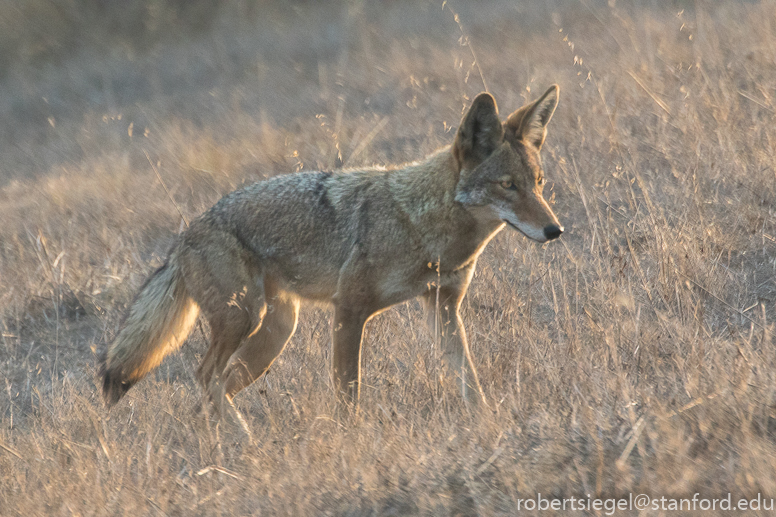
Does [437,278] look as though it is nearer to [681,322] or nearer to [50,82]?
[681,322]

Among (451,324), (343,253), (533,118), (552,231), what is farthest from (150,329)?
(533,118)

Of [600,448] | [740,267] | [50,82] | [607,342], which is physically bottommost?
[50,82]

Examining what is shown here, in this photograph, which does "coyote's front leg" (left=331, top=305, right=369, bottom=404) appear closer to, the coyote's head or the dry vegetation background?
the dry vegetation background

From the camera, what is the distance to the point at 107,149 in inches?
462

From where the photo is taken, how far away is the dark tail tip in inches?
167

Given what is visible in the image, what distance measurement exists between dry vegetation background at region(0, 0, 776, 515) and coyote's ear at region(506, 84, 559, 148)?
3.00 feet

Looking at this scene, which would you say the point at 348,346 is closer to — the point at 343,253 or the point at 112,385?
the point at 343,253

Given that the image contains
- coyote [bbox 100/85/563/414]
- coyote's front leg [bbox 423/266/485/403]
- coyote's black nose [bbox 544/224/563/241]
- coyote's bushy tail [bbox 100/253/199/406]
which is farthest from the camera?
coyote's bushy tail [bbox 100/253/199/406]

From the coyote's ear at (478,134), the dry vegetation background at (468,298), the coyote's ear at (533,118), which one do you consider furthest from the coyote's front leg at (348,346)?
the coyote's ear at (533,118)

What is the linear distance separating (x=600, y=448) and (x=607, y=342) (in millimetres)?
1294

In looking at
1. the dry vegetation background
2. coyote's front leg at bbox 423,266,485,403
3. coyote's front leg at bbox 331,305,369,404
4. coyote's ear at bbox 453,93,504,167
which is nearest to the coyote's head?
coyote's ear at bbox 453,93,504,167

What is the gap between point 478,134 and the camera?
13.4ft

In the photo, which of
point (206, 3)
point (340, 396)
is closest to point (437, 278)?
point (340, 396)

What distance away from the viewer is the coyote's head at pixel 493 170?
3977mm
